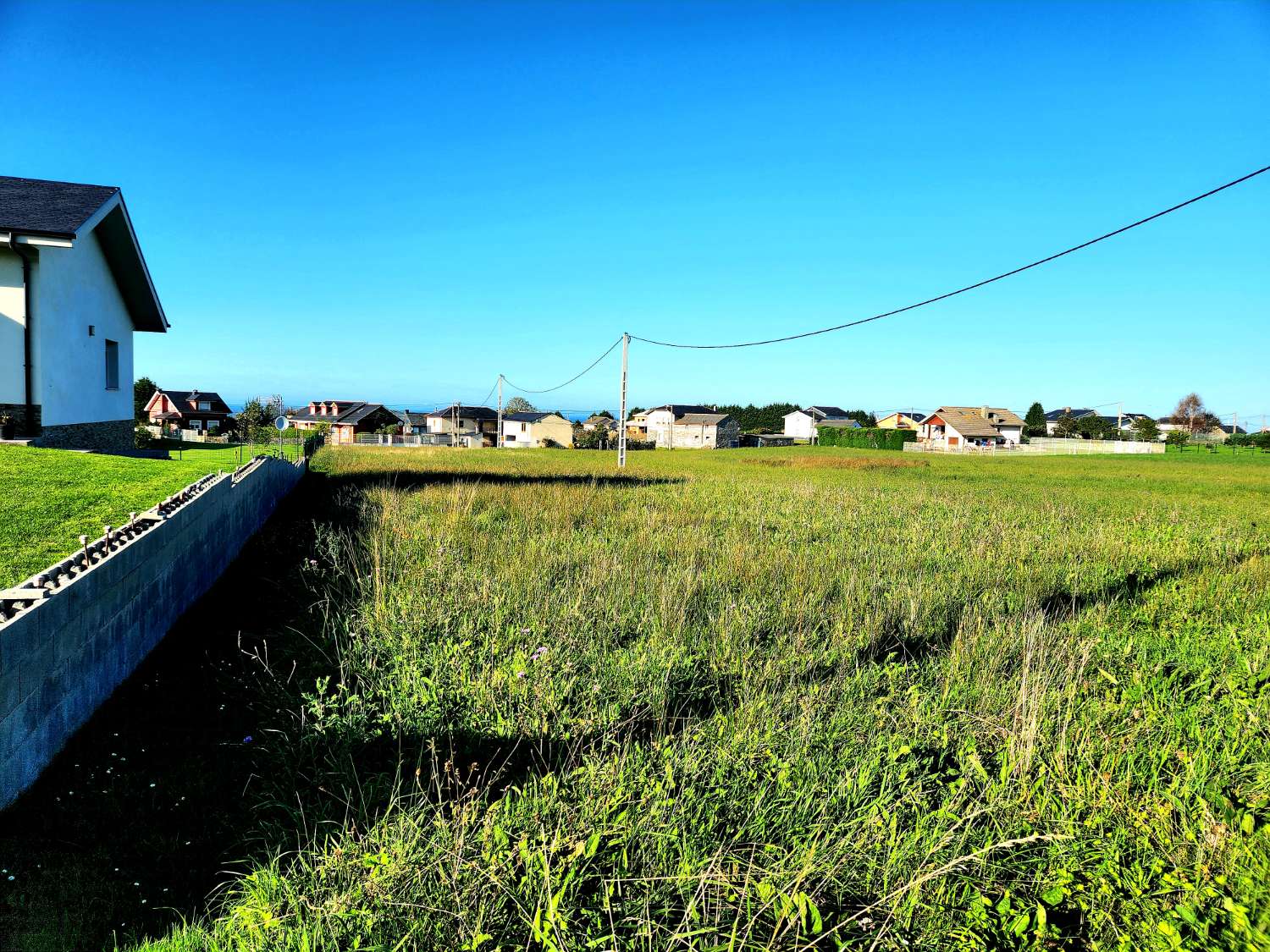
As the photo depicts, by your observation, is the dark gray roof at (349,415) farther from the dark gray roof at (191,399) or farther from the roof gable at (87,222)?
the roof gable at (87,222)

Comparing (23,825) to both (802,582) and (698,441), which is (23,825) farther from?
(698,441)

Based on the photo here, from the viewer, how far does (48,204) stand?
42.1 ft

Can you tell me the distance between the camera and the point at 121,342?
16.5m

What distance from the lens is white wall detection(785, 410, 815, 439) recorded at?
100000 millimetres

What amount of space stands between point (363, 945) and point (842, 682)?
118 inches

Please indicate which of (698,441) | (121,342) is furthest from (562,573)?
(698,441)

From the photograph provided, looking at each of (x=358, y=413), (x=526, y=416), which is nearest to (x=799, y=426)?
(x=526, y=416)

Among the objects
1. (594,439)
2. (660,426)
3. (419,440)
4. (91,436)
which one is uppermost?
(660,426)

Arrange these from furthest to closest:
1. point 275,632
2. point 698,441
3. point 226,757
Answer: point 698,441, point 275,632, point 226,757

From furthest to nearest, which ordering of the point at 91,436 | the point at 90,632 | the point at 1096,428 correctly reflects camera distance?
the point at 1096,428
the point at 91,436
the point at 90,632

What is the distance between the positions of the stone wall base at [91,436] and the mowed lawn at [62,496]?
1.86 meters

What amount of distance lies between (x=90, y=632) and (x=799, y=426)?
102 metres

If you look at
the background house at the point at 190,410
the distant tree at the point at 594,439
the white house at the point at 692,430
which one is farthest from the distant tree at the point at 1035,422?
the background house at the point at 190,410

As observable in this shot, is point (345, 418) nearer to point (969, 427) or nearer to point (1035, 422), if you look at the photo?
point (969, 427)
